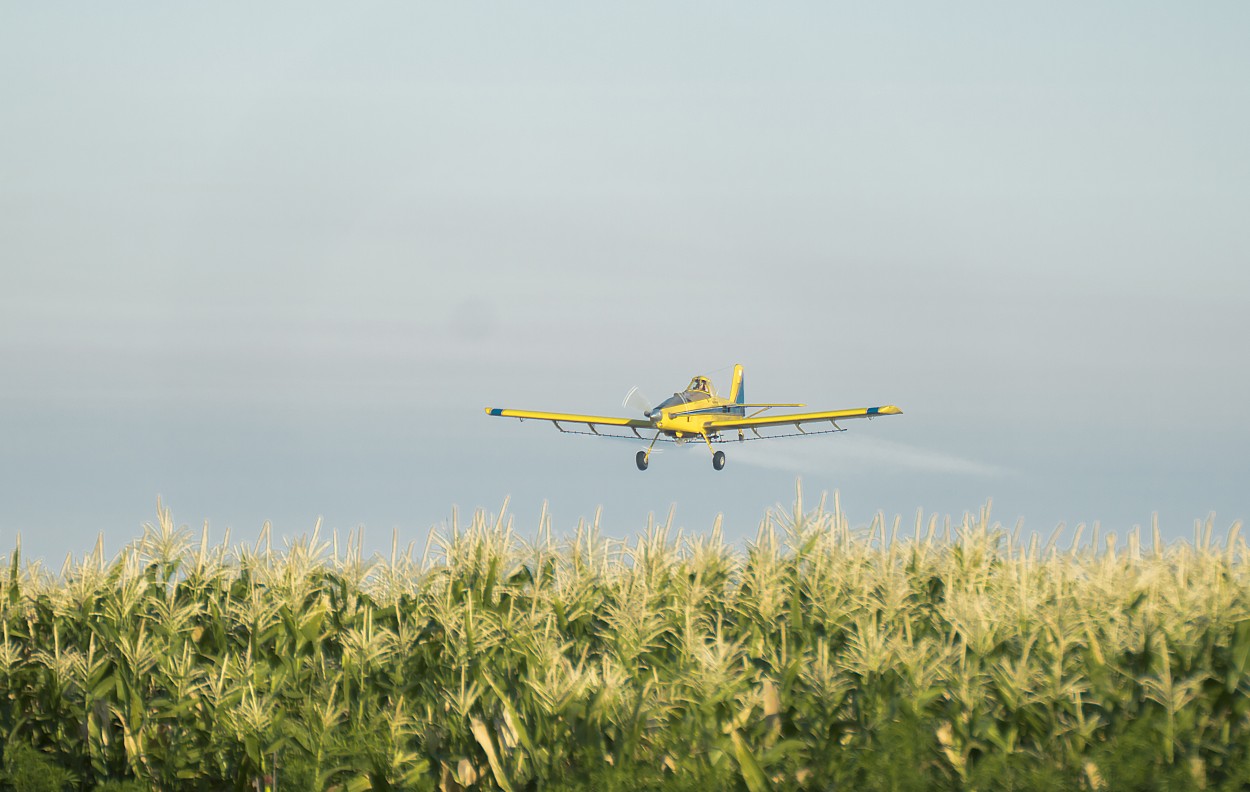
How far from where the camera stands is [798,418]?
117 ft

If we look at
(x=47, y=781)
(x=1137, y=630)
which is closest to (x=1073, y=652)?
(x=1137, y=630)

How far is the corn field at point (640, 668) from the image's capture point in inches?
285

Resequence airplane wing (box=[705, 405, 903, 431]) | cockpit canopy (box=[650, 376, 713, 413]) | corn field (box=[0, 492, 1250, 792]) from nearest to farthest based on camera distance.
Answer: corn field (box=[0, 492, 1250, 792])
airplane wing (box=[705, 405, 903, 431])
cockpit canopy (box=[650, 376, 713, 413])

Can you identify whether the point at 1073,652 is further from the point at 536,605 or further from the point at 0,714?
the point at 0,714

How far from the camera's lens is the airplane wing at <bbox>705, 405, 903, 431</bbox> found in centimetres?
3241

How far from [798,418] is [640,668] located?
88.8 ft

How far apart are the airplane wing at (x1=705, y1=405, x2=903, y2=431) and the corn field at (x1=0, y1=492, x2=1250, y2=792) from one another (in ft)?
72.6

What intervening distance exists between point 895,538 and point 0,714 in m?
8.81

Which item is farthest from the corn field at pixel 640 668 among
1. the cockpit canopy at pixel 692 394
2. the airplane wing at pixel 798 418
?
the cockpit canopy at pixel 692 394

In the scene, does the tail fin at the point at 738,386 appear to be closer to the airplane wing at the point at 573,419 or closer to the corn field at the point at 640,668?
the airplane wing at the point at 573,419

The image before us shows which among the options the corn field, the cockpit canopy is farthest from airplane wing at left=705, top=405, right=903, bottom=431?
the corn field

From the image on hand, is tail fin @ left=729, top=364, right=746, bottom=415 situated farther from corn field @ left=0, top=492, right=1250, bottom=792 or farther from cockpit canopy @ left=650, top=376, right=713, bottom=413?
corn field @ left=0, top=492, right=1250, bottom=792

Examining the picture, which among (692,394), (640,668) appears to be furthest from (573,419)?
(640,668)

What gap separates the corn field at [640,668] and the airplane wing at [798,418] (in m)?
22.1
